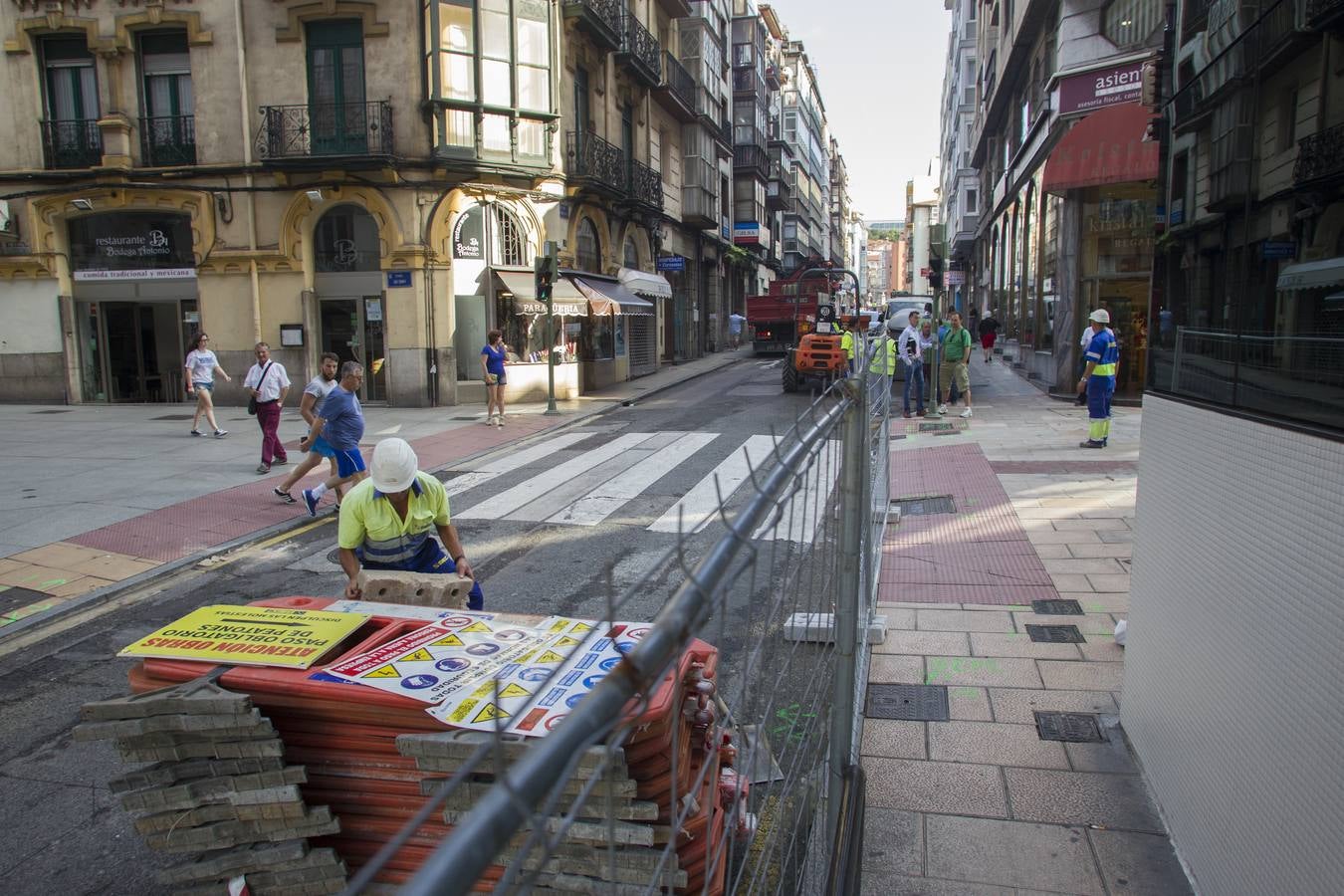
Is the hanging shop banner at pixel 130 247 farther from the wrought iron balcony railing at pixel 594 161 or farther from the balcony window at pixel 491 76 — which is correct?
the wrought iron balcony railing at pixel 594 161

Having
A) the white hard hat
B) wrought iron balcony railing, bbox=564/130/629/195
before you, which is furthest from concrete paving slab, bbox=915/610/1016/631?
wrought iron balcony railing, bbox=564/130/629/195

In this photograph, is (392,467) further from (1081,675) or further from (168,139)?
(168,139)

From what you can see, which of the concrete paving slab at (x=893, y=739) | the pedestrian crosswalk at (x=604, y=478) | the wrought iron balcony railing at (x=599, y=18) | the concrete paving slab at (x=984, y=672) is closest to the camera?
the concrete paving slab at (x=893, y=739)

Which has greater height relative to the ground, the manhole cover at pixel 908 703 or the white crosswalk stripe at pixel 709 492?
the white crosswalk stripe at pixel 709 492

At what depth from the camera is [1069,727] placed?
442cm

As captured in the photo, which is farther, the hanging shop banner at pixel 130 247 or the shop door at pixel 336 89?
the hanging shop banner at pixel 130 247

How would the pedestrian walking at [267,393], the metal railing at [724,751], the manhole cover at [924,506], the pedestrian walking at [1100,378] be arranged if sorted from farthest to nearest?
the pedestrian walking at [1100,378]
the pedestrian walking at [267,393]
the manhole cover at [924,506]
the metal railing at [724,751]

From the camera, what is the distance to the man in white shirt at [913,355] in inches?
635

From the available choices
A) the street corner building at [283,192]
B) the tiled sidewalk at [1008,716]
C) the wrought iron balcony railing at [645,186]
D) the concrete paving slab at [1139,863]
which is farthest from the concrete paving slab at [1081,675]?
the wrought iron balcony railing at [645,186]

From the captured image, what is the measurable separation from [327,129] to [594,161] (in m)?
6.72

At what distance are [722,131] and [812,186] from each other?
42.2 metres

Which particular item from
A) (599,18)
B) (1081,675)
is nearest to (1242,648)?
(1081,675)

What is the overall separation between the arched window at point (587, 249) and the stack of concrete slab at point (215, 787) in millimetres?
21299

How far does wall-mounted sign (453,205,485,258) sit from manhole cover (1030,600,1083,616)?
55.6ft
